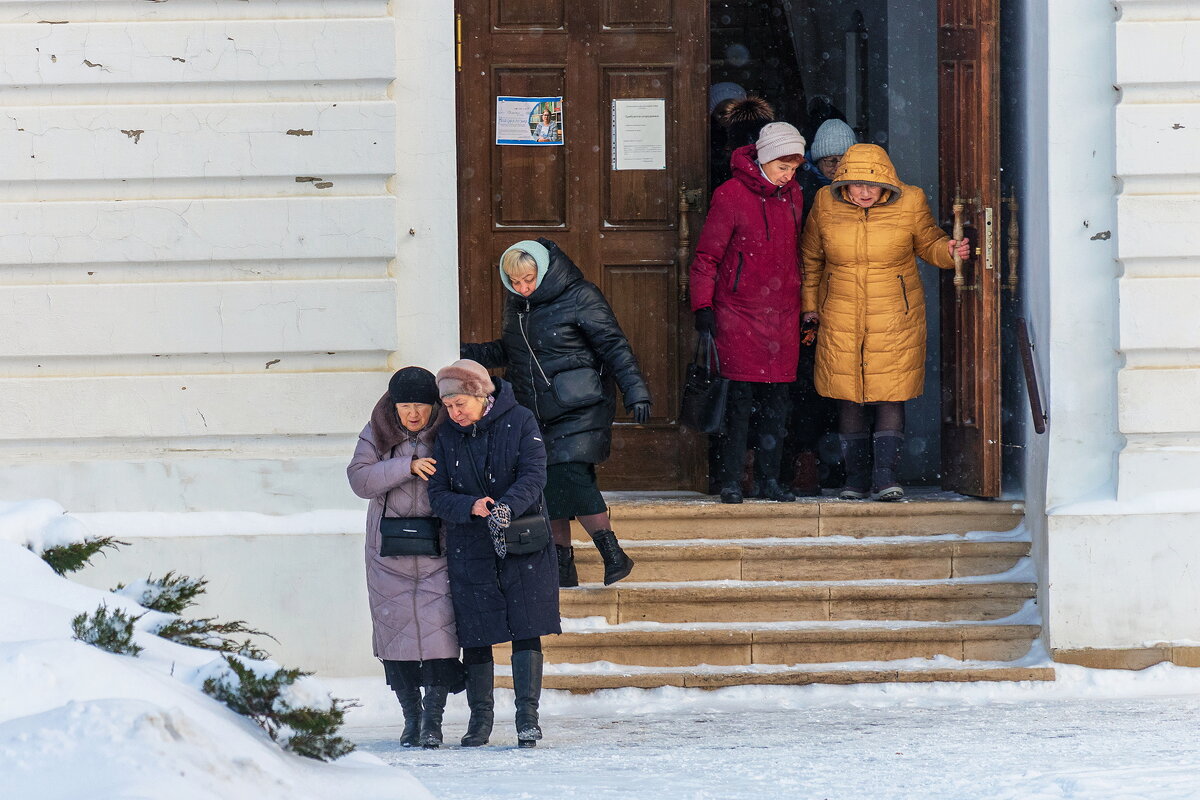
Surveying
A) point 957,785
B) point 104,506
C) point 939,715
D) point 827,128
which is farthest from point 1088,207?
point 104,506

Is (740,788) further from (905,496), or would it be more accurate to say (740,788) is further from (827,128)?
(827,128)

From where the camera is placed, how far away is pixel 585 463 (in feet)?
21.6

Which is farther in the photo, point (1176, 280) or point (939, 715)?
point (1176, 280)

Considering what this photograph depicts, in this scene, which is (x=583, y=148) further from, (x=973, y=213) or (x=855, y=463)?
(x=855, y=463)

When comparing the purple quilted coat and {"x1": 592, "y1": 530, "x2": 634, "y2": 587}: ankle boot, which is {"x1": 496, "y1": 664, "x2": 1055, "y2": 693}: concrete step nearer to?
{"x1": 592, "y1": 530, "x2": 634, "y2": 587}: ankle boot

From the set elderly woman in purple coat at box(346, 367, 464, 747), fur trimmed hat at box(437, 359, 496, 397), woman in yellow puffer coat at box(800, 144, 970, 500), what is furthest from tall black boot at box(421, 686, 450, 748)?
woman in yellow puffer coat at box(800, 144, 970, 500)

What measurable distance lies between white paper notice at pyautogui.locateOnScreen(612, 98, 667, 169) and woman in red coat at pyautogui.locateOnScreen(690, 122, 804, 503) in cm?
70

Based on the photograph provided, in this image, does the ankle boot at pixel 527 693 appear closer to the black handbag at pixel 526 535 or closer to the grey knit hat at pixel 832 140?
the black handbag at pixel 526 535

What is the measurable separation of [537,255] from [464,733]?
76.8 inches

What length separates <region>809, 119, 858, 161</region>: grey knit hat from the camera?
7.85 m

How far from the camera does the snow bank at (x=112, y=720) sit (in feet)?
9.21

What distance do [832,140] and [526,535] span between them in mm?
3399

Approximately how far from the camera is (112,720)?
2.89 metres

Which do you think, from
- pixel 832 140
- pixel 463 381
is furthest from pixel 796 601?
pixel 832 140
